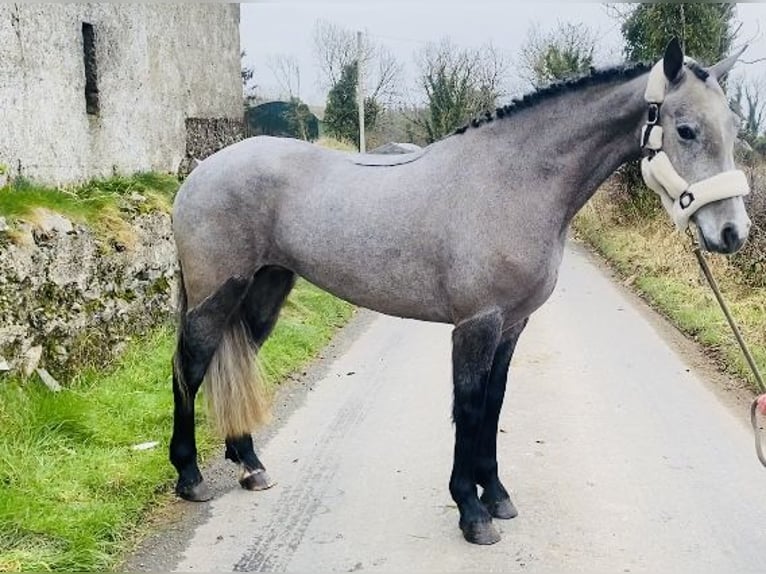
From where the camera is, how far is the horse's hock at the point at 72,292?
14.3 feet

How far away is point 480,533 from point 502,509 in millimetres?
293

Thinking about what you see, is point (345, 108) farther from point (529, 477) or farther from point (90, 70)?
point (529, 477)

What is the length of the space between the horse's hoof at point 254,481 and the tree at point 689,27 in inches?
373

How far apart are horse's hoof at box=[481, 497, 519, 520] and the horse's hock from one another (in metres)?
2.59

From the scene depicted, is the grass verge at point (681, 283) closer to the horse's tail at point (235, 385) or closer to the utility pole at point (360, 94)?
the horse's tail at point (235, 385)

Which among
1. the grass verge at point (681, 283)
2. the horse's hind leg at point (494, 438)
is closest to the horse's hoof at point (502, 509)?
the horse's hind leg at point (494, 438)

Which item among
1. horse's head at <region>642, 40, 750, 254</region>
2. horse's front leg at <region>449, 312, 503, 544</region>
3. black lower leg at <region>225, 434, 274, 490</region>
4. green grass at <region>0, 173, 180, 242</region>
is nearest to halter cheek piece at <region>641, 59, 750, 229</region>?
horse's head at <region>642, 40, 750, 254</region>

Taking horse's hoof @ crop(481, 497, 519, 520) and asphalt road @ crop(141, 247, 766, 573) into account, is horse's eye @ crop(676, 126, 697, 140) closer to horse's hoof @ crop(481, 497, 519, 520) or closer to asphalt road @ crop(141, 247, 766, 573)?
asphalt road @ crop(141, 247, 766, 573)

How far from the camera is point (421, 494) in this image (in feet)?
12.6

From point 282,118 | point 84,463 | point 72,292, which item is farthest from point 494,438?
point 282,118

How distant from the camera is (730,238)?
2824mm

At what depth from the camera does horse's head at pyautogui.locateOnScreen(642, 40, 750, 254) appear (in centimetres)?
282

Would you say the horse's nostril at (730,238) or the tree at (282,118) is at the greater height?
the tree at (282,118)

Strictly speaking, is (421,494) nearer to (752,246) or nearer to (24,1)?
(24,1)
